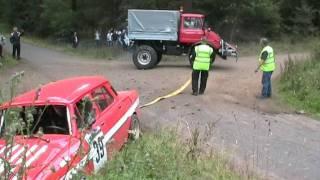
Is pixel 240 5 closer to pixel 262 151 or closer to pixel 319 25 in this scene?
pixel 319 25

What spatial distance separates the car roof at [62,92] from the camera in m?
8.08

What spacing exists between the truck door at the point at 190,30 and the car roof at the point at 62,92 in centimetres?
1422

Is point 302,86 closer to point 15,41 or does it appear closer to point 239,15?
point 15,41

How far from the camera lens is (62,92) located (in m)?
8.62

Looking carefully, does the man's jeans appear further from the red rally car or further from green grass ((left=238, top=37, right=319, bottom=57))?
green grass ((left=238, top=37, right=319, bottom=57))

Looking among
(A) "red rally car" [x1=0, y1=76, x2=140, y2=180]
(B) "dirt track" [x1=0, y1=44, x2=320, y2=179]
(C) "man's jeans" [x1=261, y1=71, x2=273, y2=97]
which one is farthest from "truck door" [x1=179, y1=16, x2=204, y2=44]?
(A) "red rally car" [x1=0, y1=76, x2=140, y2=180]

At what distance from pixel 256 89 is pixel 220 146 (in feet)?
26.6

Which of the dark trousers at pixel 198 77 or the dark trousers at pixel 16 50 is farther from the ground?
the dark trousers at pixel 198 77

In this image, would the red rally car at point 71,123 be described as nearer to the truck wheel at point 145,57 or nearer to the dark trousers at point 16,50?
the truck wheel at point 145,57

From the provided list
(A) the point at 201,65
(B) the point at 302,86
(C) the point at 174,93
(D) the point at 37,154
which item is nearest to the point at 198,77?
(A) the point at 201,65

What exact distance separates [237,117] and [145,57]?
10.9m

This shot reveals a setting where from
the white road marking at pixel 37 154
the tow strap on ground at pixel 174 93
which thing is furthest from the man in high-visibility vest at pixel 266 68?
the white road marking at pixel 37 154

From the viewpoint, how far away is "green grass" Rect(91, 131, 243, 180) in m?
6.07

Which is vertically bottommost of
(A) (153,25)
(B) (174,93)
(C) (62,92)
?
(B) (174,93)
